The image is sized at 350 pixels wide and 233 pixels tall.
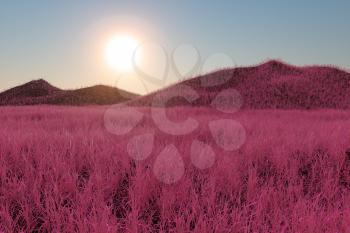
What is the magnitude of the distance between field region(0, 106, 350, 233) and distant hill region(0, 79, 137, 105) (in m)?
26.9

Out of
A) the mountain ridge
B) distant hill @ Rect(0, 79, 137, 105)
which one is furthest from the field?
distant hill @ Rect(0, 79, 137, 105)

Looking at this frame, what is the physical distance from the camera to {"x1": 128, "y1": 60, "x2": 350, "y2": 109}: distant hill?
17.3m

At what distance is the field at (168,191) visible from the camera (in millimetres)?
2578

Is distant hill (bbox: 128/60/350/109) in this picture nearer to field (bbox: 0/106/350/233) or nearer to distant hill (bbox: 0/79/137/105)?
distant hill (bbox: 0/79/137/105)

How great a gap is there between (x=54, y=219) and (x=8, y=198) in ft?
2.23

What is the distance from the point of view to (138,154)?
4230mm

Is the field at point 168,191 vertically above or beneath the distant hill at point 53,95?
beneath

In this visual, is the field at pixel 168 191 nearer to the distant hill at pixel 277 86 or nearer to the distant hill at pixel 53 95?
the distant hill at pixel 277 86

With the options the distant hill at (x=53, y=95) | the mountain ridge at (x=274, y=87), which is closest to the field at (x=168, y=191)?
the mountain ridge at (x=274, y=87)

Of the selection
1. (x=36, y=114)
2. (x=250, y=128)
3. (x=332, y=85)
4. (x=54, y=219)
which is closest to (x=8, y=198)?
(x=54, y=219)

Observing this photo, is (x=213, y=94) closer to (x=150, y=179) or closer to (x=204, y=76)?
(x=204, y=76)

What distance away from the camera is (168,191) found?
10.4 ft

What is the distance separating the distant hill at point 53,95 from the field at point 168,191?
26.9 m

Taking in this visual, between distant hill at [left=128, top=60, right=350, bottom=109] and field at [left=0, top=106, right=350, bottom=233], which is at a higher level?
distant hill at [left=128, top=60, right=350, bottom=109]
